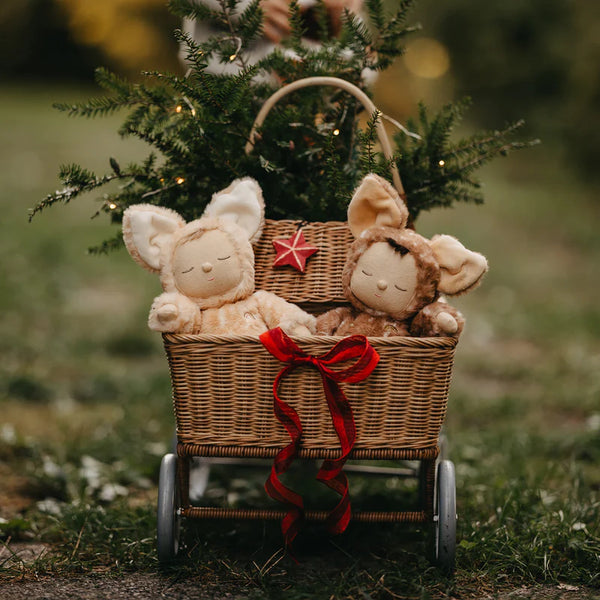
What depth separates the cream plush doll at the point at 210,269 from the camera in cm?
214

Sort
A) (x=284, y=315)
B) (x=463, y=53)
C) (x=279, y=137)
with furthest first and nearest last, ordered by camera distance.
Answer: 1. (x=463, y=53)
2. (x=279, y=137)
3. (x=284, y=315)

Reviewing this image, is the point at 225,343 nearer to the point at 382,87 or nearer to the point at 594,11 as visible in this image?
the point at 594,11

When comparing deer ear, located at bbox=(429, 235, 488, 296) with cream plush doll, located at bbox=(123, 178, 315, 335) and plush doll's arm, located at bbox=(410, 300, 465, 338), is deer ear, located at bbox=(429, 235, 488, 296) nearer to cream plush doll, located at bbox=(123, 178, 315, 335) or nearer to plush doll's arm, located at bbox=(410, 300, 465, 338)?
plush doll's arm, located at bbox=(410, 300, 465, 338)

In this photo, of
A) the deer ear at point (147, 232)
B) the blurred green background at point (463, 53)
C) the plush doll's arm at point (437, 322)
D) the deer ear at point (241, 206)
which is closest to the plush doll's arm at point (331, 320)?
the plush doll's arm at point (437, 322)

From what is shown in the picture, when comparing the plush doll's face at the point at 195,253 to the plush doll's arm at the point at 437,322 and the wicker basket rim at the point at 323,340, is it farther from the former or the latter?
the plush doll's arm at the point at 437,322

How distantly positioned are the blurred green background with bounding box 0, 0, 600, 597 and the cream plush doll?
2.32 ft

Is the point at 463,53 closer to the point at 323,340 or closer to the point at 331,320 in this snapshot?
the point at 331,320

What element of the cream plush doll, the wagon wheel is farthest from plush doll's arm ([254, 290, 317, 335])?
the wagon wheel

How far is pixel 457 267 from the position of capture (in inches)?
84.4

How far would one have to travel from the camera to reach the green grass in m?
2.17

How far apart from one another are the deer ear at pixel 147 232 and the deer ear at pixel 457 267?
0.78 meters

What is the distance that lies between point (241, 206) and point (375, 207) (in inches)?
16.0

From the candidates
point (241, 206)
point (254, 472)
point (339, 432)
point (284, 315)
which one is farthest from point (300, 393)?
point (254, 472)

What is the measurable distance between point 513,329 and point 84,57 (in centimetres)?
1134
